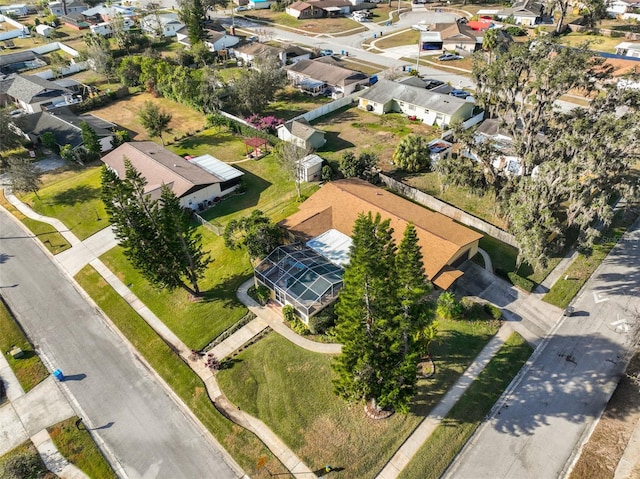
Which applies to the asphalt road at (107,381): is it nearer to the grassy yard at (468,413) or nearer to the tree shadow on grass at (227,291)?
the tree shadow on grass at (227,291)

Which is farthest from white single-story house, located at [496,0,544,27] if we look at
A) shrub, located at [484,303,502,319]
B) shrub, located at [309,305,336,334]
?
shrub, located at [309,305,336,334]

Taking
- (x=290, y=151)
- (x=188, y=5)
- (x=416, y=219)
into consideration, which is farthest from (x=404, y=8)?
(x=416, y=219)

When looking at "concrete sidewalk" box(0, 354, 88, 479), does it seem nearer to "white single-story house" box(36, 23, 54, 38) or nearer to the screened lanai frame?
the screened lanai frame

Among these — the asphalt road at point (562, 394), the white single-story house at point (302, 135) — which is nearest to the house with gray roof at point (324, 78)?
the white single-story house at point (302, 135)

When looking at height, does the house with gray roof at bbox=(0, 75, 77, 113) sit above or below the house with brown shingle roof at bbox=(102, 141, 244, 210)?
above

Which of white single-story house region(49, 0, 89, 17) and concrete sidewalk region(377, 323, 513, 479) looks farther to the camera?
white single-story house region(49, 0, 89, 17)

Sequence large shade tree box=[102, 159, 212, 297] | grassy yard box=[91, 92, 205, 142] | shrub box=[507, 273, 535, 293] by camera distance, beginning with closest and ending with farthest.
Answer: large shade tree box=[102, 159, 212, 297], shrub box=[507, 273, 535, 293], grassy yard box=[91, 92, 205, 142]

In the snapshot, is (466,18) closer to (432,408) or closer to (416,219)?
(416,219)

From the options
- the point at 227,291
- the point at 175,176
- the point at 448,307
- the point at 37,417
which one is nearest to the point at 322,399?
the point at 448,307
